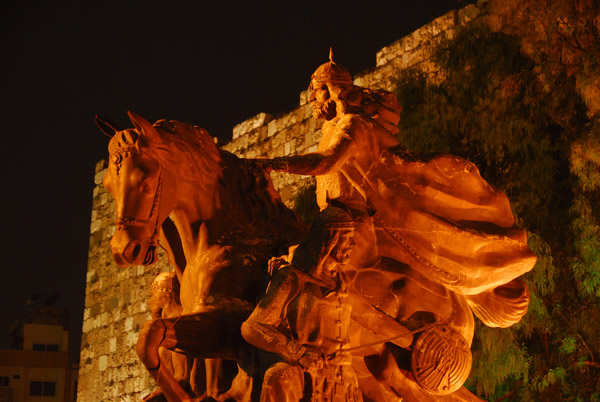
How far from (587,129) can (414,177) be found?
4172 millimetres

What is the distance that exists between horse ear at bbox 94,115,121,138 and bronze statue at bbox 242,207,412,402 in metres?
0.90

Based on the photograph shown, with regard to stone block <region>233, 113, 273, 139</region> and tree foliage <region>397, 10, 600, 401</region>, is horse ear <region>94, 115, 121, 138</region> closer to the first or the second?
tree foliage <region>397, 10, 600, 401</region>

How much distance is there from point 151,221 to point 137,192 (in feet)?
0.42

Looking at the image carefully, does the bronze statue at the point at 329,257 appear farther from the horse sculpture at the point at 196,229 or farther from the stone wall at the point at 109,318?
the stone wall at the point at 109,318

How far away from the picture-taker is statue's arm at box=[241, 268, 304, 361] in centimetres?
302

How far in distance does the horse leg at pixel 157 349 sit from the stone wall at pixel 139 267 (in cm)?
611

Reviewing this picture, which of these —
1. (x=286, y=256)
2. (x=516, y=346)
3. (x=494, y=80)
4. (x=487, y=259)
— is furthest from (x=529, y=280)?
(x=286, y=256)

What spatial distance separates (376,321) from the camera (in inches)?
131

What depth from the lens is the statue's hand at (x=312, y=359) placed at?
3.05m

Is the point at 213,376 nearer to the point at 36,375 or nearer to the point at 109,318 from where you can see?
the point at 109,318

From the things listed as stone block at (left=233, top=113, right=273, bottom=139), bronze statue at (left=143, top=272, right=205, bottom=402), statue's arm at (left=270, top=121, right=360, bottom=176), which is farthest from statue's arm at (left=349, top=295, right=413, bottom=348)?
stone block at (left=233, top=113, right=273, bottom=139)

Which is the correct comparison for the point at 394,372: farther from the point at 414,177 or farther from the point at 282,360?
the point at 414,177

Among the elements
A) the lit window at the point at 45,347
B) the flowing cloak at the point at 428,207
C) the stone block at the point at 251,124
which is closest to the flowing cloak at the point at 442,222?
the flowing cloak at the point at 428,207

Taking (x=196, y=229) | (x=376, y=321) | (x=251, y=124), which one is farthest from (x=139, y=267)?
(x=376, y=321)
